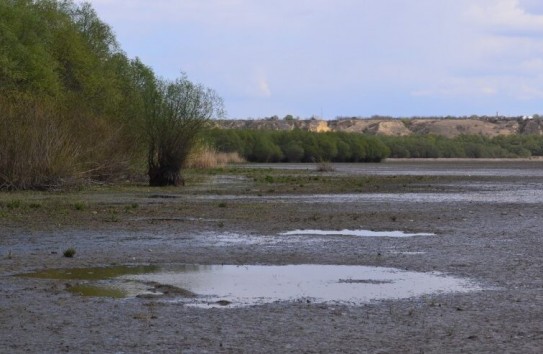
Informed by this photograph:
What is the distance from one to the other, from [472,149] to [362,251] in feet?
354

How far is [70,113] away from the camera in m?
39.7

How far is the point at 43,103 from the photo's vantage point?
3719 cm

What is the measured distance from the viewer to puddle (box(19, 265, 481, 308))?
460 inches

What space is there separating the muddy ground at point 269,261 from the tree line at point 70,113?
2039 millimetres

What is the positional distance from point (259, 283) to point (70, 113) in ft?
92.4

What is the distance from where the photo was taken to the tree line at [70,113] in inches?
1356

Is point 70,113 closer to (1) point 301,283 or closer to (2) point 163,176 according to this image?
(2) point 163,176

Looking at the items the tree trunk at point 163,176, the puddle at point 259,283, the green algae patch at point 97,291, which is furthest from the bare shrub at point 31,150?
the green algae patch at point 97,291

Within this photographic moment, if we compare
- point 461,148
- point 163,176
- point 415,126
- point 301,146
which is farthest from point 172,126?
point 415,126

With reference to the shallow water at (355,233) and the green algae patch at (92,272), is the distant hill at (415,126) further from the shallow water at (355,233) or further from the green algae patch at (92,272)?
the green algae patch at (92,272)

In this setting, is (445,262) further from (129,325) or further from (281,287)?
(129,325)

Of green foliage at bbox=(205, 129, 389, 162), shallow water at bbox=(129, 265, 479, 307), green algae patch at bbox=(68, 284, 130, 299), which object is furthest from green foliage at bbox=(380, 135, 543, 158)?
green algae patch at bbox=(68, 284, 130, 299)

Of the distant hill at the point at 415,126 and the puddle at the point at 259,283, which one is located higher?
the distant hill at the point at 415,126

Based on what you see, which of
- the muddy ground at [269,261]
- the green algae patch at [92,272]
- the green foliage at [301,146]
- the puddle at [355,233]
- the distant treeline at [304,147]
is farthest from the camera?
the green foliage at [301,146]
